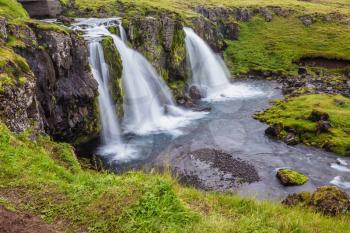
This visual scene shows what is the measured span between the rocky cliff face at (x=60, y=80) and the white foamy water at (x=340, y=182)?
858 inches

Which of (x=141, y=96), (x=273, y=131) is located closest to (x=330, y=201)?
(x=273, y=131)

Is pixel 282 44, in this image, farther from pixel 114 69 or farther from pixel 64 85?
pixel 64 85

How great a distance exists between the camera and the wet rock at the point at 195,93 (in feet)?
184

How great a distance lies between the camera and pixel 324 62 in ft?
257

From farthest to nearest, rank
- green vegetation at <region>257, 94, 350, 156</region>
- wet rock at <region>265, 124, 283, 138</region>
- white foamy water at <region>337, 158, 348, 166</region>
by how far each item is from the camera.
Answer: wet rock at <region>265, 124, 283, 138</region> < green vegetation at <region>257, 94, 350, 156</region> < white foamy water at <region>337, 158, 348, 166</region>

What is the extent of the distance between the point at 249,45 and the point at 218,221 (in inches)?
3104

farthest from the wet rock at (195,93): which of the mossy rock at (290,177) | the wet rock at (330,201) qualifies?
the wet rock at (330,201)

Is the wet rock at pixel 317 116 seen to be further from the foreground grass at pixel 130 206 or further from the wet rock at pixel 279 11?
the wet rock at pixel 279 11

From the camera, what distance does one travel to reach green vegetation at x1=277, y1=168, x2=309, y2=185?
2887cm

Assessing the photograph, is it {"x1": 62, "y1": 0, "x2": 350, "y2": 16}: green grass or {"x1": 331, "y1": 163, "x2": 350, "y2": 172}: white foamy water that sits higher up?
{"x1": 62, "y1": 0, "x2": 350, "y2": 16}: green grass

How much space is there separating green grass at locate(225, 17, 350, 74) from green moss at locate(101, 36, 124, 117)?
3685cm

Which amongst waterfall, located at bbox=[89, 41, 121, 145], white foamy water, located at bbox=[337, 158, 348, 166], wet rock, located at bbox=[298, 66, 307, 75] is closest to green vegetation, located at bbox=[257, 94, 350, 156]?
white foamy water, located at bbox=[337, 158, 348, 166]

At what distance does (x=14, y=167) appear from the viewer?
12.9 metres

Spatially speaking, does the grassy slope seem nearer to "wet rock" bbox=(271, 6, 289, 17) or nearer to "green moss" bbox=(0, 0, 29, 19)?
"wet rock" bbox=(271, 6, 289, 17)
